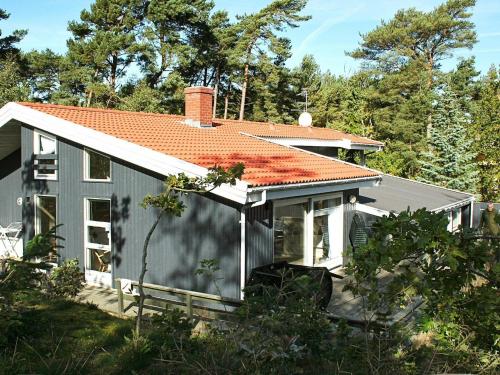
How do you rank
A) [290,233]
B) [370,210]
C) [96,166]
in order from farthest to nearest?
Answer: [370,210]
[96,166]
[290,233]

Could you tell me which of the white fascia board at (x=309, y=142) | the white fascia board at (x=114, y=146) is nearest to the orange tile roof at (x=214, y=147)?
the white fascia board at (x=114, y=146)

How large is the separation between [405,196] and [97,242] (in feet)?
40.7

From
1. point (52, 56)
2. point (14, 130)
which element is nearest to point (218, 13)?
point (52, 56)

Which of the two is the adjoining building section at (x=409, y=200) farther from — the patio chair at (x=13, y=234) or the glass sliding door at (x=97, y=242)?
the patio chair at (x=13, y=234)

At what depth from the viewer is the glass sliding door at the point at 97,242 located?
12.3 metres

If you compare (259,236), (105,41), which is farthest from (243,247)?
(105,41)

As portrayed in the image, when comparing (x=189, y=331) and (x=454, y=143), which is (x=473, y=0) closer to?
(x=454, y=143)

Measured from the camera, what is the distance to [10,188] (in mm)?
15320

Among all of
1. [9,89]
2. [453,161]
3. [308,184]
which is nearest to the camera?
[308,184]

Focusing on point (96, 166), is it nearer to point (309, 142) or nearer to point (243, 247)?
point (243, 247)

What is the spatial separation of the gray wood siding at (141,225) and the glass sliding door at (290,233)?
63.3 inches

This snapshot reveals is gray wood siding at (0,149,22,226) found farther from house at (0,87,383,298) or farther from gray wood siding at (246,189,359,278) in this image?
gray wood siding at (246,189,359,278)

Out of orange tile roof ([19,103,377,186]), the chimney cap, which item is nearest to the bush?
orange tile roof ([19,103,377,186])

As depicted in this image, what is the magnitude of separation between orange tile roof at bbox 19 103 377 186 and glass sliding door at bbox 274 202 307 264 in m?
0.95
